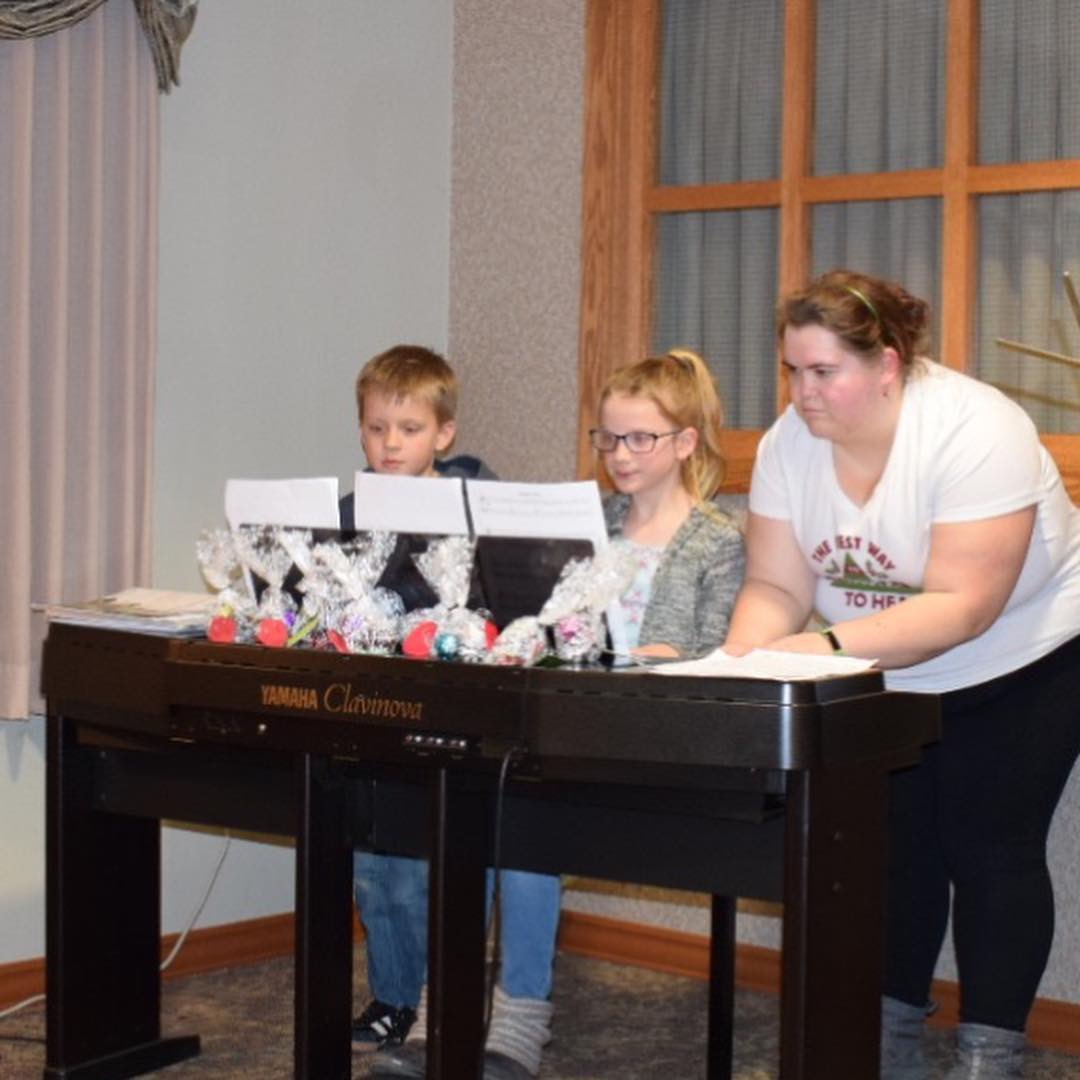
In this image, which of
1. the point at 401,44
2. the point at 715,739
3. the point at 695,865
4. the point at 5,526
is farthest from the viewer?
the point at 401,44

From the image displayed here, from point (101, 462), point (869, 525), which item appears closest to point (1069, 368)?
point (869, 525)

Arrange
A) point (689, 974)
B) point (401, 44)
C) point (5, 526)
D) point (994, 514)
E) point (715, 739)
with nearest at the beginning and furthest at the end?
point (715, 739)
point (994, 514)
point (5, 526)
point (689, 974)
point (401, 44)

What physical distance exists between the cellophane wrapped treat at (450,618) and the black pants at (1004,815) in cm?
79

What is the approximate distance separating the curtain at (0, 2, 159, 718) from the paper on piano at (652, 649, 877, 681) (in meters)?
1.44

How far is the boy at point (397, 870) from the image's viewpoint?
3.27 meters

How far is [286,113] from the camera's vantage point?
12.8 feet

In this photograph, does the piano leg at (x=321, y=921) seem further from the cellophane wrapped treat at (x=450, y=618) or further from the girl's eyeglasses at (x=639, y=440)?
the girl's eyeglasses at (x=639, y=440)

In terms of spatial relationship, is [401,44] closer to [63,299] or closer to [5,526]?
[63,299]

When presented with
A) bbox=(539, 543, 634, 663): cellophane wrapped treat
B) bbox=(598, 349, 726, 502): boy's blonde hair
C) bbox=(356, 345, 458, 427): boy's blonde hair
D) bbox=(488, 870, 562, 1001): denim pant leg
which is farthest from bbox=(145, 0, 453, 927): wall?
bbox=(539, 543, 634, 663): cellophane wrapped treat

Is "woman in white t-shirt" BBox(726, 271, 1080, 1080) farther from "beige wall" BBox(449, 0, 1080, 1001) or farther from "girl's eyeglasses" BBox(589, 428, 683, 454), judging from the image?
"beige wall" BBox(449, 0, 1080, 1001)

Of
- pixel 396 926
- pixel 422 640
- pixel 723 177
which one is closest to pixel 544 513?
pixel 422 640

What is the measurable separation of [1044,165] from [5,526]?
1.93 metres

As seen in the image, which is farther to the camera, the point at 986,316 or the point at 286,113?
the point at 286,113

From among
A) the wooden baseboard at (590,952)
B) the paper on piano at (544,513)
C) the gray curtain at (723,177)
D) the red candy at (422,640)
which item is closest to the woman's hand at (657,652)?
the paper on piano at (544,513)
